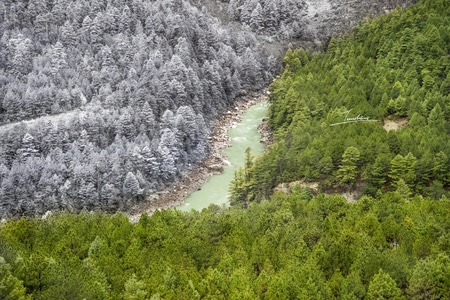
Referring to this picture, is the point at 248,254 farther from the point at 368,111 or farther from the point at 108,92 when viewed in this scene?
the point at 108,92

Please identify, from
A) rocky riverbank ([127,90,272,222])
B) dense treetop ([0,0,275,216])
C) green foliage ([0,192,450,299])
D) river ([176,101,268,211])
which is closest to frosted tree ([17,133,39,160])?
dense treetop ([0,0,275,216])

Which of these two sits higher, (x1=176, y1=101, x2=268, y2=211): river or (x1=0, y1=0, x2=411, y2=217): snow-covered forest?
(x1=0, y1=0, x2=411, y2=217): snow-covered forest

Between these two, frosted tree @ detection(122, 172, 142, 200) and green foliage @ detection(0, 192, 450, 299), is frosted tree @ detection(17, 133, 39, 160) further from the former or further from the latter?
green foliage @ detection(0, 192, 450, 299)

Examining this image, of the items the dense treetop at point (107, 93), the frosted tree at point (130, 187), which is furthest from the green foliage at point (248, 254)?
the dense treetop at point (107, 93)

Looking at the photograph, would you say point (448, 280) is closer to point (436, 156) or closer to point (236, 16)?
point (436, 156)

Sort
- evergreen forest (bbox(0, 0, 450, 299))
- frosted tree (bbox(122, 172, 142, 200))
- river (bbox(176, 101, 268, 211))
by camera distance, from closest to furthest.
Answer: evergreen forest (bbox(0, 0, 450, 299))
frosted tree (bbox(122, 172, 142, 200))
river (bbox(176, 101, 268, 211))

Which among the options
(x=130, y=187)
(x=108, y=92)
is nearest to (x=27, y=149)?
(x=130, y=187)
